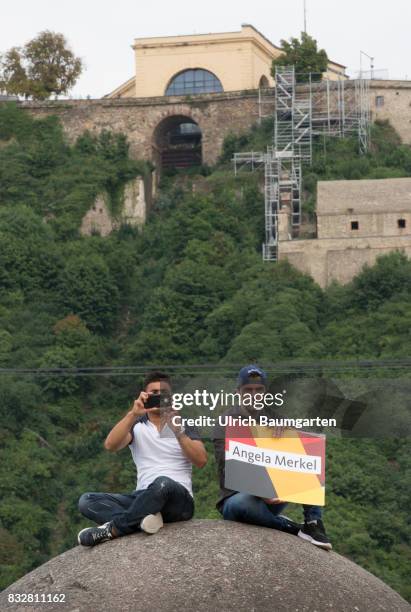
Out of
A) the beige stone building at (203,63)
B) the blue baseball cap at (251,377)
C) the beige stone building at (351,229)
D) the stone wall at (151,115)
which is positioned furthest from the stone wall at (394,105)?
the blue baseball cap at (251,377)

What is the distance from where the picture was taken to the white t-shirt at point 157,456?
45.3ft

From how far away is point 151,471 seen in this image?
45.3 feet

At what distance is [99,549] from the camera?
13.3 meters

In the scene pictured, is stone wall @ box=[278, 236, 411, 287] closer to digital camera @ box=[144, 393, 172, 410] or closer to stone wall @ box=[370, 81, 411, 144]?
stone wall @ box=[370, 81, 411, 144]

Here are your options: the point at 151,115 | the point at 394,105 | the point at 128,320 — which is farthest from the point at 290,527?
the point at 151,115

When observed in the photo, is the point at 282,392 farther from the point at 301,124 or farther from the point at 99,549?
the point at 301,124

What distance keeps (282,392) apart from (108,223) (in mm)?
62111

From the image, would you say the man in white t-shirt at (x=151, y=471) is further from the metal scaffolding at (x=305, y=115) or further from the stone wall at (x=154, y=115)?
the stone wall at (x=154, y=115)

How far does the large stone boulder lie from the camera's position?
41.0ft

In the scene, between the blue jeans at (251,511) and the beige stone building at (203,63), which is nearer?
the blue jeans at (251,511)

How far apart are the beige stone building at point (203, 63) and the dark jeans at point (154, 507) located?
66.7 metres

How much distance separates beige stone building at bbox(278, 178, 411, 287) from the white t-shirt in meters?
52.3

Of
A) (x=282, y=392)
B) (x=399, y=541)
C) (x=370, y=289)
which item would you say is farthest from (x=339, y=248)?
→ (x=282, y=392)

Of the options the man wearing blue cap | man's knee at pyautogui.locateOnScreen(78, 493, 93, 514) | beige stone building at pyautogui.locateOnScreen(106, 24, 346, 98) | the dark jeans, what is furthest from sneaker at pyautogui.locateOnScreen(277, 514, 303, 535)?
beige stone building at pyautogui.locateOnScreen(106, 24, 346, 98)
